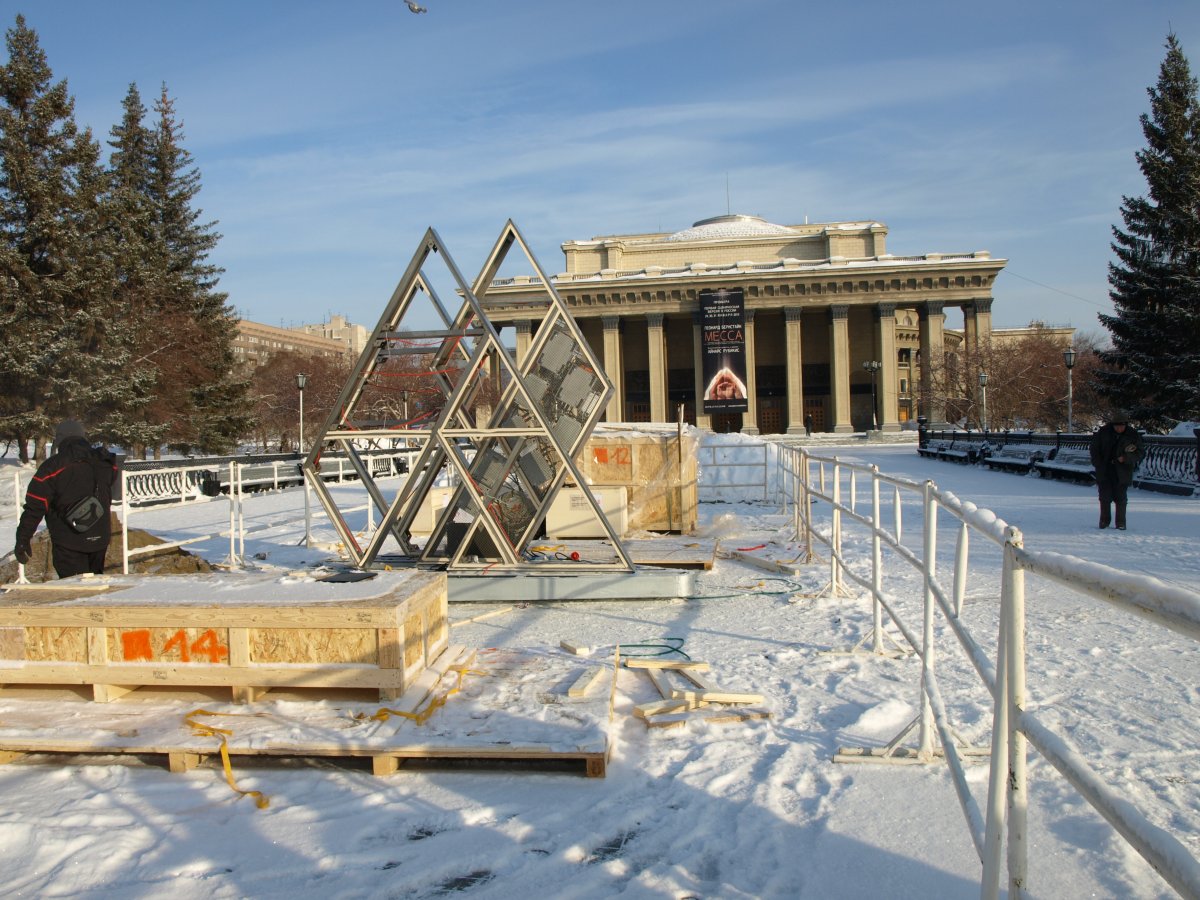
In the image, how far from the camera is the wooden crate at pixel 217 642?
538 cm

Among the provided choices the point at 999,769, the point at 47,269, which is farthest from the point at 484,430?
the point at 47,269

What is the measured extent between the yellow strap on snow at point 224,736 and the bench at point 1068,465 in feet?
72.9

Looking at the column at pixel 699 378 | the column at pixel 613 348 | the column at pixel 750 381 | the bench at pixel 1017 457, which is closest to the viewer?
the bench at pixel 1017 457

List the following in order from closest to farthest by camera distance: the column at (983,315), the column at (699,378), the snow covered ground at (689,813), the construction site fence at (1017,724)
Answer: the construction site fence at (1017,724) < the snow covered ground at (689,813) < the column at (983,315) < the column at (699,378)

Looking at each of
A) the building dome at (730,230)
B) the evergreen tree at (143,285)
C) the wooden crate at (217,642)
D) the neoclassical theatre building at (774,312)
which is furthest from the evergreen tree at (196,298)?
the building dome at (730,230)

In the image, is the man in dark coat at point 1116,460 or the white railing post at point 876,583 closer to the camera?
the white railing post at point 876,583

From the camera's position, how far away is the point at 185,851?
4.00 m

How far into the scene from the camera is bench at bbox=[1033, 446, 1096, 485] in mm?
22906

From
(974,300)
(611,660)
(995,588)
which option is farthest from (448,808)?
(974,300)

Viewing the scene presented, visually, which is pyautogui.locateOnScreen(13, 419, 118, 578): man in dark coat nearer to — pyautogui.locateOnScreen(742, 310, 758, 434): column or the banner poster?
the banner poster

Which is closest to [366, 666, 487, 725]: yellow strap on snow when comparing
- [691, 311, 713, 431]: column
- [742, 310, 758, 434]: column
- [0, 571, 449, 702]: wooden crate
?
[0, 571, 449, 702]: wooden crate

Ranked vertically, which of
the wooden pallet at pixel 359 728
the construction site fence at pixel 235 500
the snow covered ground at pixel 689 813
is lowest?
the snow covered ground at pixel 689 813

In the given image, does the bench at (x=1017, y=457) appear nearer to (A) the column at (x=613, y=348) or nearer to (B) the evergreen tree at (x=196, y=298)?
(B) the evergreen tree at (x=196, y=298)

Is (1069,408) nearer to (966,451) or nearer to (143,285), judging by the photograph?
(966,451)
